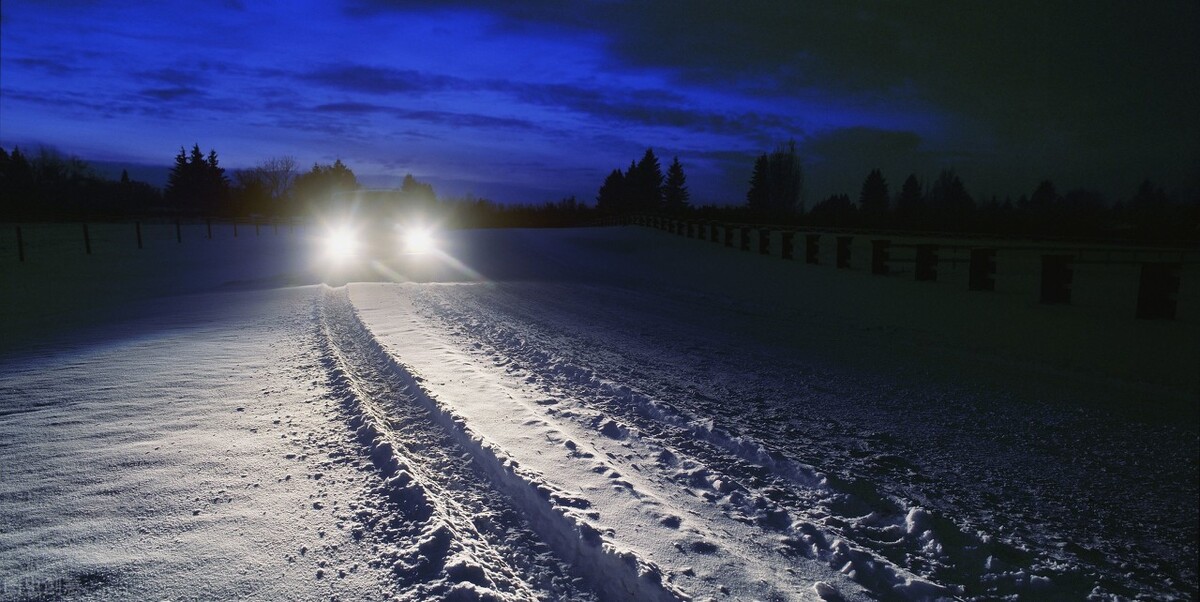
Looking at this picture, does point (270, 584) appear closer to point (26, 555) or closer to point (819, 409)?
point (26, 555)

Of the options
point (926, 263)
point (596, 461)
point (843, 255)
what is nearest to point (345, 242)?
point (843, 255)

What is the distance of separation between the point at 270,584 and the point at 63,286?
16603 millimetres

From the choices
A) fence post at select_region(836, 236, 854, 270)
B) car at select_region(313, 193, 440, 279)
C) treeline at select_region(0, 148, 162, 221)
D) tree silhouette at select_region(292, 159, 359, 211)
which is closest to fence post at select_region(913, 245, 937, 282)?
fence post at select_region(836, 236, 854, 270)

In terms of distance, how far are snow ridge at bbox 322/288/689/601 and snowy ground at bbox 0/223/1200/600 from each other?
1cm

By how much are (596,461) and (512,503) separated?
67cm

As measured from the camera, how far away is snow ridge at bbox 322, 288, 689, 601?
270cm

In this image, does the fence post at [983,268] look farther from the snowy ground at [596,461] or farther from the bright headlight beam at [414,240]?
the bright headlight beam at [414,240]

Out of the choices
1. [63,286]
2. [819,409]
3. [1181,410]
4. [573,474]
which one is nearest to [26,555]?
[573,474]

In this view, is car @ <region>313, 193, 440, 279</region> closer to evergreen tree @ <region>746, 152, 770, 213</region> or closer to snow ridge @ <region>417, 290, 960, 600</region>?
snow ridge @ <region>417, 290, 960, 600</region>

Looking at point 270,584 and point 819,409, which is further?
point 819,409

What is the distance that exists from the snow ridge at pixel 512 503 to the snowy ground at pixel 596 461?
0.05ft

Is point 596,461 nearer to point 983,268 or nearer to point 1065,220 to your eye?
point 983,268

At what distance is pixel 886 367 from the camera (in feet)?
20.5

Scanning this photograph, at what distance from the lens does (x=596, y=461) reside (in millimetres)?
3893
